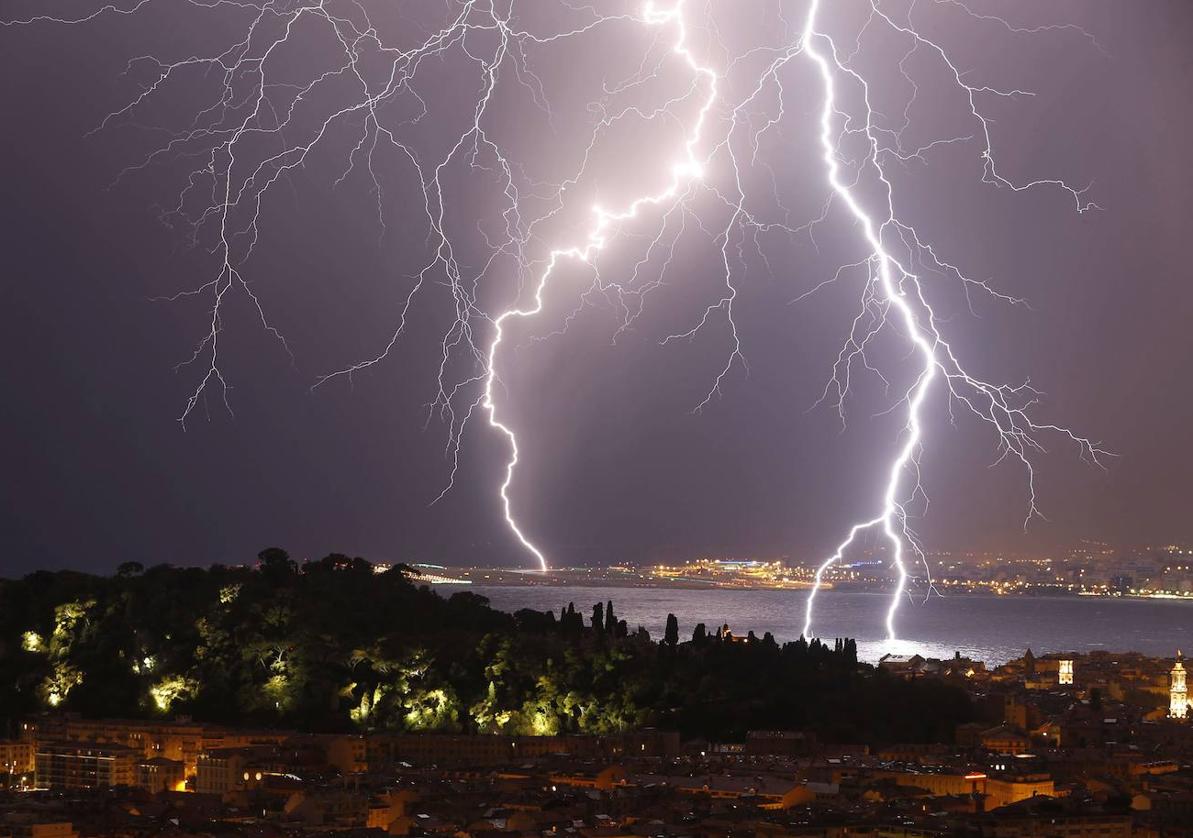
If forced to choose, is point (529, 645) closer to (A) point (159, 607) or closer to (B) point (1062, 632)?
(A) point (159, 607)

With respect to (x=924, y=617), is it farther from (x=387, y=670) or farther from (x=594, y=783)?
(x=594, y=783)

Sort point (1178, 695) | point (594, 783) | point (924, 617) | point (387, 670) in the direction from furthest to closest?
point (924, 617)
point (1178, 695)
point (387, 670)
point (594, 783)

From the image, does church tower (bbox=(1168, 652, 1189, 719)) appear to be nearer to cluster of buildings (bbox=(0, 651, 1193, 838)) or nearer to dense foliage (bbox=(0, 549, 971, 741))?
cluster of buildings (bbox=(0, 651, 1193, 838))

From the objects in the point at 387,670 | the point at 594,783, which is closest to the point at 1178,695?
the point at 387,670

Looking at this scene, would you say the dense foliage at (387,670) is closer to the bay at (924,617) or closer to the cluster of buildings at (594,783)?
the cluster of buildings at (594,783)

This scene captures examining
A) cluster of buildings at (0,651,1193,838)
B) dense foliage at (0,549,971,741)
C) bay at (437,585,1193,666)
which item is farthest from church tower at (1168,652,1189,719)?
dense foliage at (0,549,971,741)

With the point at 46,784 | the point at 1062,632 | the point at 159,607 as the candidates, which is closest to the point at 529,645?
the point at 159,607
